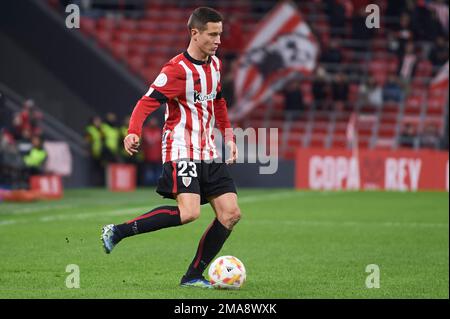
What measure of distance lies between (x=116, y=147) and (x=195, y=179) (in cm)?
1626

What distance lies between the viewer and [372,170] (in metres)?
22.5

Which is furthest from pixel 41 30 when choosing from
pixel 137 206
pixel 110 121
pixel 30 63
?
pixel 137 206

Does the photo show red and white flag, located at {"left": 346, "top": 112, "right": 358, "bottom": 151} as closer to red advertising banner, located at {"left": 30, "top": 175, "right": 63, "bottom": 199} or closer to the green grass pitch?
the green grass pitch

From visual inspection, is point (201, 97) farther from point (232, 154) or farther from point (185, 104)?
point (232, 154)

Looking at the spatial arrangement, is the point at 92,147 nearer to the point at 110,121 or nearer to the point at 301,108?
the point at 110,121

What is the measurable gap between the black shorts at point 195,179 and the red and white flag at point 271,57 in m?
17.1

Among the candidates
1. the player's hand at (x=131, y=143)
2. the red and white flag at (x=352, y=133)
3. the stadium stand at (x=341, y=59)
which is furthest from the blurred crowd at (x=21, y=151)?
the player's hand at (x=131, y=143)

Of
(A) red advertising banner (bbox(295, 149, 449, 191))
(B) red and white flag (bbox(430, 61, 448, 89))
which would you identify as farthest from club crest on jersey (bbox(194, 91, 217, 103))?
(B) red and white flag (bbox(430, 61, 448, 89))

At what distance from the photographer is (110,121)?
23578 mm

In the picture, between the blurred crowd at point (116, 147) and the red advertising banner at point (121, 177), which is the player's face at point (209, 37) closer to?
the red advertising banner at point (121, 177)

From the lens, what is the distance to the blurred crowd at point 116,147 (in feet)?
76.6

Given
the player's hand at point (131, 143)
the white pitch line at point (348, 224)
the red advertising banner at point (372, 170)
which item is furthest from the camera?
the red advertising banner at point (372, 170)

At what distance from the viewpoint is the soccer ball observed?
7.50m
